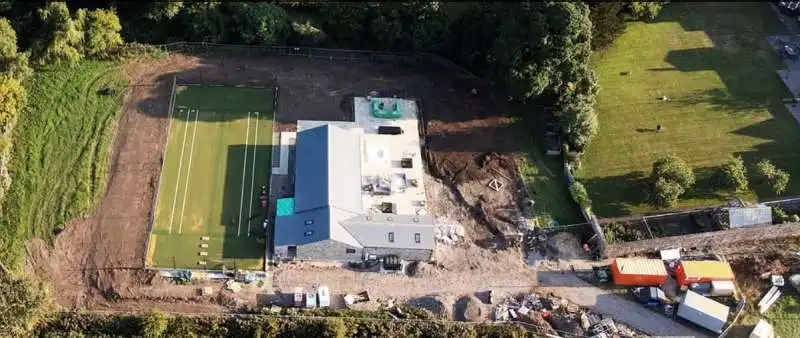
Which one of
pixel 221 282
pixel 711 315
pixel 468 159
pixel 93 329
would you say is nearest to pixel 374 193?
pixel 468 159

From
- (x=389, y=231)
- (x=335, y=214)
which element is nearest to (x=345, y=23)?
(x=335, y=214)

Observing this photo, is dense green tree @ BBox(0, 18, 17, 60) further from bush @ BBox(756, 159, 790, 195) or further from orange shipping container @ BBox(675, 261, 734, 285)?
bush @ BBox(756, 159, 790, 195)

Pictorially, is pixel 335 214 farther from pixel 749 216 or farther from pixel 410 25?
pixel 749 216

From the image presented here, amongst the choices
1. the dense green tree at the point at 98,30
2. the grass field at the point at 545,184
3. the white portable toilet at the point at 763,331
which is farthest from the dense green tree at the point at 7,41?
the white portable toilet at the point at 763,331

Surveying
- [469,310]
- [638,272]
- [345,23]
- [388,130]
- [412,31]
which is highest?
[345,23]

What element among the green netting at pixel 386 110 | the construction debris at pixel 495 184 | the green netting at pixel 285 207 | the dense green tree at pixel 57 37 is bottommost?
the green netting at pixel 285 207

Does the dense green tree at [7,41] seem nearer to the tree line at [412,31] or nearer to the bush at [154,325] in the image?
the tree line at [412,31]
